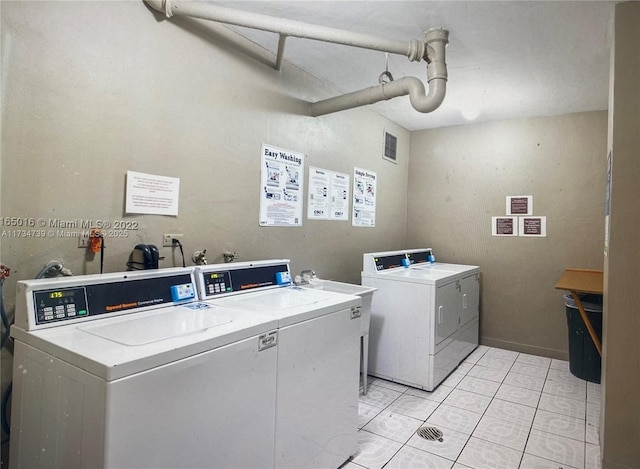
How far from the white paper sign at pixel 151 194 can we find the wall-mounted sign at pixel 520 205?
3332 millimetres

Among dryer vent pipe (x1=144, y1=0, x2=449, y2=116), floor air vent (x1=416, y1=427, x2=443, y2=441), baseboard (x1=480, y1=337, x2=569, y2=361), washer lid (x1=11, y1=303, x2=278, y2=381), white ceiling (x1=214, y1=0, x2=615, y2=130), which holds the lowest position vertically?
floor air vent (x1=416, y1=427, x2=443, y2=441)

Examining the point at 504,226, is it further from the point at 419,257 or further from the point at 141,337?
the point at 141,337

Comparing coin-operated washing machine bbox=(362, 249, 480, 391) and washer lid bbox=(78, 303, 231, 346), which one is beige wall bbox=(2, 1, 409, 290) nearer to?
washer lid bbox=(78, 303, 231, 346)

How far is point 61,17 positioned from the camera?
1.51 metres

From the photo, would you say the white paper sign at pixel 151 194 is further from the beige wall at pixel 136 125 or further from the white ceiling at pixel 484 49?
the white ceiling at pixel 484 49

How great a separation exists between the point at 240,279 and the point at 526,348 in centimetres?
325

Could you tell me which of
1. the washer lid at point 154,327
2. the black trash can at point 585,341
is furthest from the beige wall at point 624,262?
the washer lid at point 154,327

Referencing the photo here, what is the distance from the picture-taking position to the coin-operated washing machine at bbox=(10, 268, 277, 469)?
1000 millimetres

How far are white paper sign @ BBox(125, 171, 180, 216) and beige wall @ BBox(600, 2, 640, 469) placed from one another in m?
2.34

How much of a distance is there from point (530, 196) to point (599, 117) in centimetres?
92

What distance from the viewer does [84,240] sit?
5.32ft

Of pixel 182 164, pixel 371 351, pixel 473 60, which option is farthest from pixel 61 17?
pixel 371 351

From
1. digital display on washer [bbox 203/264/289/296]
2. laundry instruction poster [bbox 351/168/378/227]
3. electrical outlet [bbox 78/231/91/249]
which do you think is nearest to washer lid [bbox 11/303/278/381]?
digital display on washer [bbox 203/264/289/296]

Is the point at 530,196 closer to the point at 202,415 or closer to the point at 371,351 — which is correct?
the point at 371,351
